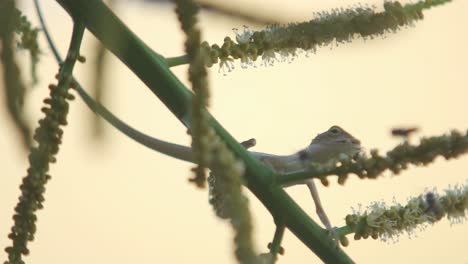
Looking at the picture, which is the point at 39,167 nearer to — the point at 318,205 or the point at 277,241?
the point at 277,241

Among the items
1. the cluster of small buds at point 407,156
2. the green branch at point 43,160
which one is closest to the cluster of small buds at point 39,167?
the green branch at point 43,160

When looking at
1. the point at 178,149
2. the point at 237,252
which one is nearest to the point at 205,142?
the point at 237,252

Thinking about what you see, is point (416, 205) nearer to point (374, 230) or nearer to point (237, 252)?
point (374, 230)

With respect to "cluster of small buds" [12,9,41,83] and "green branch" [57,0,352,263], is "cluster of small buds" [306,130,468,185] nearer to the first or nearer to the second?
"green branch" [57,0,352,263]

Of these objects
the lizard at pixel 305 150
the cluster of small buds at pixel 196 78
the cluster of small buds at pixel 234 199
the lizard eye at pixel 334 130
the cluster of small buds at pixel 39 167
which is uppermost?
the lizard eye at pixel 334 130

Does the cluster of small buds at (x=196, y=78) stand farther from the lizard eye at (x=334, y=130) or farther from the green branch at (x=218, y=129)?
the lizard eye at (x=334, y=130)

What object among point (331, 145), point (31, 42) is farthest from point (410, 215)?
point (31, 42)
